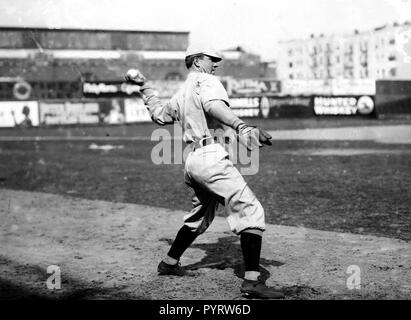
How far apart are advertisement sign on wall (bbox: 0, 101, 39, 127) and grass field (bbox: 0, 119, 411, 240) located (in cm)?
1718

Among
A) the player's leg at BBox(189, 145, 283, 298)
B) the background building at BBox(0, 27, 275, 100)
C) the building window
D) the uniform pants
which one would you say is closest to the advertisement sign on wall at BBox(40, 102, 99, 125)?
the background building at BBox(0, 27, 275, 100)

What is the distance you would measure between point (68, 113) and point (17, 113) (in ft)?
10.5

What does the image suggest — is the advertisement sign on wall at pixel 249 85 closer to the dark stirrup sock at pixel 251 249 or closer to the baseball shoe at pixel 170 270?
the baseball shoe at pixel 170 270

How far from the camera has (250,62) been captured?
67938 millimetres

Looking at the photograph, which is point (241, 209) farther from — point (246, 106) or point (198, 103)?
point (246, 106)

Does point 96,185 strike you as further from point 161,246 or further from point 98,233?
point 161,246

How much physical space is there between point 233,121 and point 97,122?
34735 mm

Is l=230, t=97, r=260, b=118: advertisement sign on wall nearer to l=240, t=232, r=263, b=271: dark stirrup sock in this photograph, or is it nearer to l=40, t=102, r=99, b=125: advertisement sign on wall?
l=40, t=102, r=99, b=125: advertisement sign on wall

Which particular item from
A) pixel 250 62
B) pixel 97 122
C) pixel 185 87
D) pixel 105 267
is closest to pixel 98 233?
pixel 105 267

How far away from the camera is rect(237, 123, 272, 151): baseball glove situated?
3.57 metres

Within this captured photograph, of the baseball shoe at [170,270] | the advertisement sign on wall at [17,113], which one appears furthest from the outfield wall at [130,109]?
the baseball shoe at [170,270]

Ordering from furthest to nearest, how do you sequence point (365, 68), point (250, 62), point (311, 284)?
point (365, 68)
point (250, 62)
point (311, 284)

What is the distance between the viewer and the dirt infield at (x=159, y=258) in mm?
3914

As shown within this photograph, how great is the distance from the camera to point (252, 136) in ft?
11.7
